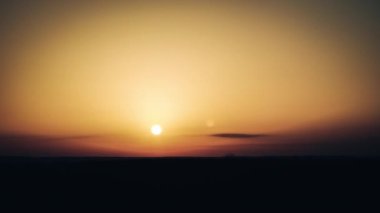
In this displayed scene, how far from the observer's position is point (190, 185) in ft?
92.3

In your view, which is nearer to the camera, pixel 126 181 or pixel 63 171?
pixel 126 181

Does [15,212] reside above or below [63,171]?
below

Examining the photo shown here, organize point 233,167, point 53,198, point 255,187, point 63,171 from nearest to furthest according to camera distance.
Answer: point 53,198, point 255,187, point 63,171, point 233,167

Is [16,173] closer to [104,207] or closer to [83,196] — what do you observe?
[83,196]

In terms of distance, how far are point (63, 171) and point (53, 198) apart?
7.76 meters

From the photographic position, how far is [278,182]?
1145 inches

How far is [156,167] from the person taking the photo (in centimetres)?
3369

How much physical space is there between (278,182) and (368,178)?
4511 mm

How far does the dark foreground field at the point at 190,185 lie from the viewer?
24891 mm

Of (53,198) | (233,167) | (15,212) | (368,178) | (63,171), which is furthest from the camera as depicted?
(233,167)

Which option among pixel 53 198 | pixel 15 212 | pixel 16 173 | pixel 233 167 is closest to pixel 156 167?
pixel 233 167

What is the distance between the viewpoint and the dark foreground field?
2489cm

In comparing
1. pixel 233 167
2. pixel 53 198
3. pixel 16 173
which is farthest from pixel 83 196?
pixel 233 167

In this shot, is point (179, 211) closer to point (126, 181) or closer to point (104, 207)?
point (104, 207)
